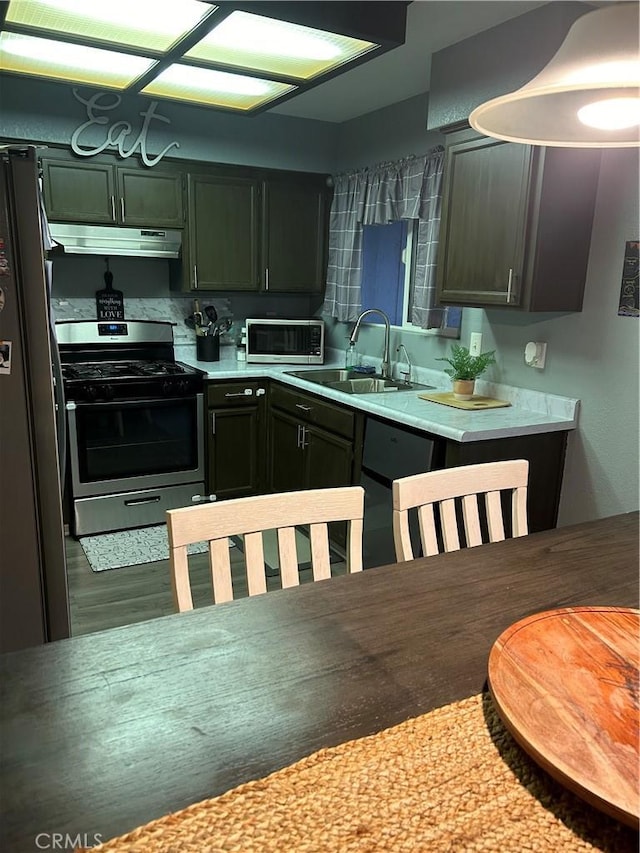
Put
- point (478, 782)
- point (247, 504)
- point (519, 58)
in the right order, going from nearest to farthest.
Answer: point (478, 782), point (247, 504), point (519, 58)

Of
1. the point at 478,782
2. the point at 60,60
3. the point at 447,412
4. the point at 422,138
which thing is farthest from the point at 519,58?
the point at 478,782

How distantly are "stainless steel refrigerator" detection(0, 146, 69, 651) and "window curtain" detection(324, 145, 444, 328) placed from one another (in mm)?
1996

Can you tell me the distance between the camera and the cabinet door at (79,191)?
3.48m

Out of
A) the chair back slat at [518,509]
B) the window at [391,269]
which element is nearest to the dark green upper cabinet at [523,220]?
the window at [391,269]

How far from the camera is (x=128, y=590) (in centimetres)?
293

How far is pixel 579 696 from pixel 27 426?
66.0 inches

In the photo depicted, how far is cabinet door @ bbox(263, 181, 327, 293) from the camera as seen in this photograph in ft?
13.5

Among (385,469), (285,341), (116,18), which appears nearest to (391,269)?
(285,341)

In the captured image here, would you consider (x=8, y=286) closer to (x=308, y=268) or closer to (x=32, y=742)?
(x=32, y=742)

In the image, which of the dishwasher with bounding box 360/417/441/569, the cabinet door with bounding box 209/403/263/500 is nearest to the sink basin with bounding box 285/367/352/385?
the cabinet door with bounding box 209/403/263/500

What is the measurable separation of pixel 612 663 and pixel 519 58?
2372mm

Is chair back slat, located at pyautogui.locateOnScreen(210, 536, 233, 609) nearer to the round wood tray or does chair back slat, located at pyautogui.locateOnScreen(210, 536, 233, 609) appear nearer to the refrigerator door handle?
the round wood tray

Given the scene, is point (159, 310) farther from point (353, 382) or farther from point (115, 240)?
point (353, 382)

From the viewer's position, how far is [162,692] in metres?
0.91
